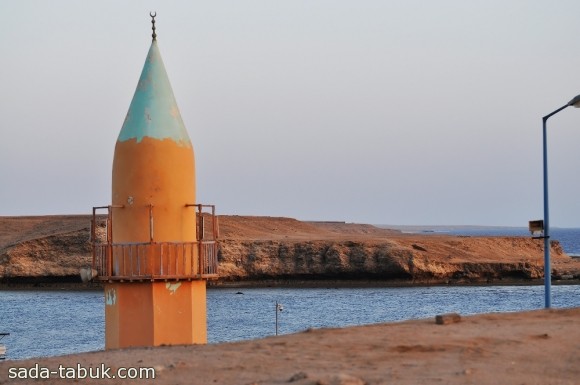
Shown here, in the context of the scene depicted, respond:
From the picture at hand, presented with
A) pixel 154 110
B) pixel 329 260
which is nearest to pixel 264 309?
pixel 329 260

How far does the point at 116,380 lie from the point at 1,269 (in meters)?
92.4

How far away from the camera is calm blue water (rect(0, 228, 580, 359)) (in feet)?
163

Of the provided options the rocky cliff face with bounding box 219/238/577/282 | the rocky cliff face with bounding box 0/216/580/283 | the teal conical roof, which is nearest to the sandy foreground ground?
the teal conical roof

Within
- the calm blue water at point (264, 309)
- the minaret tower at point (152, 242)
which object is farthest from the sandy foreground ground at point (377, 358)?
the calm blue water at point (264, 309)

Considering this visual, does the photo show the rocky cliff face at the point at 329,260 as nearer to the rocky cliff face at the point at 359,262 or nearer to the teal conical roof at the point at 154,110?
the rocky cliff face at the point at 359,262

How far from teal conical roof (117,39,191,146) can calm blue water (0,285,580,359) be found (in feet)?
85.9

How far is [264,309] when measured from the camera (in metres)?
65.9

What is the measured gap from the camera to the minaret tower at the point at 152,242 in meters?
17.1

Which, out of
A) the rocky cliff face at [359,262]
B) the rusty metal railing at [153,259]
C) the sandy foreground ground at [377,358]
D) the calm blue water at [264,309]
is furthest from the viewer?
the rocky cliff face at [359,262]

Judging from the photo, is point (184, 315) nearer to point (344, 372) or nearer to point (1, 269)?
point (344, 372)

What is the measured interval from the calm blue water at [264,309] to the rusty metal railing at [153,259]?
2568cm

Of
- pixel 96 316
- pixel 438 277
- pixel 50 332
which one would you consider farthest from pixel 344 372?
pixel 438 277

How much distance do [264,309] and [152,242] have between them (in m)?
49.2

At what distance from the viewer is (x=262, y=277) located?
9869cm
